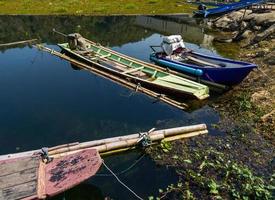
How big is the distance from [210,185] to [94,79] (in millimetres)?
17542

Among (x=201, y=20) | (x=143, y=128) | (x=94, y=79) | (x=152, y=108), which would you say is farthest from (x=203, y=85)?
(x=201, y=20)

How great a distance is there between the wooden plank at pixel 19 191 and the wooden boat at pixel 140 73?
13624 millimetres

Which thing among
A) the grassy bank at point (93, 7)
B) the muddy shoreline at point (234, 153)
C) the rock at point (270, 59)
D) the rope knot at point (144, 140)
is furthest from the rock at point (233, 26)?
the rope knot at point (144, 140)

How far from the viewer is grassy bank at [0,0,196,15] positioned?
200ft

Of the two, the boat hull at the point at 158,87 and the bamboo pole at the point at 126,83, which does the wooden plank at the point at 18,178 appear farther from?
the boat hull at the point at 158,87

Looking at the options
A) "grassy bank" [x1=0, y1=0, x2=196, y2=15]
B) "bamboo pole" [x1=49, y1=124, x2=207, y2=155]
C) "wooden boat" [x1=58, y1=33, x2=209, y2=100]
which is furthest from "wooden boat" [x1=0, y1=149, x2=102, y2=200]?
"grassy bank" [x1=0, y1=0, x2=196, y2=15]

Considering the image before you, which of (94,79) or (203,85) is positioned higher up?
(203,85)

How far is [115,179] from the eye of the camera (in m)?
15.7

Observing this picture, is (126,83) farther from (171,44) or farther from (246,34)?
(246,34)

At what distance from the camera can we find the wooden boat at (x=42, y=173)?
12422mm

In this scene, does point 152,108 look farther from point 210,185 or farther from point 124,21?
point 124,21

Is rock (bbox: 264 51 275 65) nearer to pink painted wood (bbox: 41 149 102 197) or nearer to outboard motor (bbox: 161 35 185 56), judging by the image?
outboard motor (bbox: 161 35 185 56)

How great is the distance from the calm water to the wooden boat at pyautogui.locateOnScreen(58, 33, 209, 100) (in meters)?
1.13

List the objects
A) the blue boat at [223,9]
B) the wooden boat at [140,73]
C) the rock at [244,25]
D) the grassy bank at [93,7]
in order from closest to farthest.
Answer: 1. the wooden boat at [140,73]
2. the rock at [244,25]
3. the blue boat at [223,9]
4. the grassy bank at [93,7]
